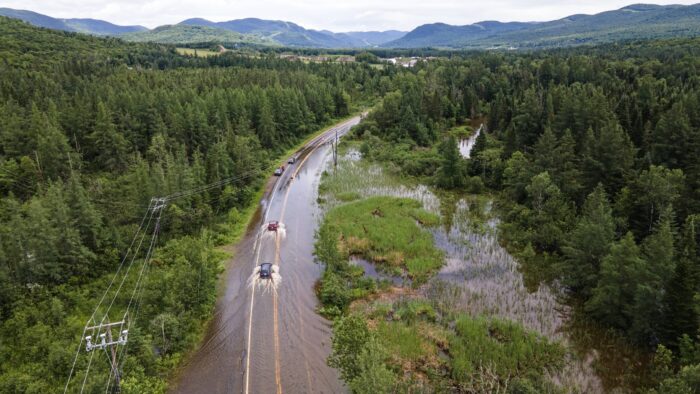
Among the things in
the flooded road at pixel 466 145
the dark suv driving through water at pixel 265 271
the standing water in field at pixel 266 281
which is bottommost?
the standing water in field at pixel 266 281

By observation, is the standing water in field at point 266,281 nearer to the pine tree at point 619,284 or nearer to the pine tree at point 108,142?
the pine tree at point 619,284

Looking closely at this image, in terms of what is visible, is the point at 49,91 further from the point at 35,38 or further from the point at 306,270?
the point at 35,38

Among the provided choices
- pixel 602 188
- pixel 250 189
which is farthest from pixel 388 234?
pixel 250 189

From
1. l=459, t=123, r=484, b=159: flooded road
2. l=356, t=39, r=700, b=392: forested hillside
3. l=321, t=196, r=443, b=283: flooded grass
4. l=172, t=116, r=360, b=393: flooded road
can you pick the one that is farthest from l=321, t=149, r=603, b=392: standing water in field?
l=459, t=123, r=484, b=159: flooded road

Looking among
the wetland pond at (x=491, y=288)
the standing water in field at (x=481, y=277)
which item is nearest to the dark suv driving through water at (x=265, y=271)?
the wetland pond at (x=491, y=288)

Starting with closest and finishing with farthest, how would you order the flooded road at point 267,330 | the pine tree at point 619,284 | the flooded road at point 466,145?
1. the flooded road at point 267,330
2. the pine tree at point 619,284
3. the flooded road at point 466,145

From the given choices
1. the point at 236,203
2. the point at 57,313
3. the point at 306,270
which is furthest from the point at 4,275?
the point at 236,203

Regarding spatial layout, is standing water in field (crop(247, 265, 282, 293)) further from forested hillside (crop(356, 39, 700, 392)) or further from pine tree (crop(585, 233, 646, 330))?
pine tree (crop(585, 233, 646, 330))

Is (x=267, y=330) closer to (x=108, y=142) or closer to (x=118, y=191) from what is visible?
(x=118, y=191)
